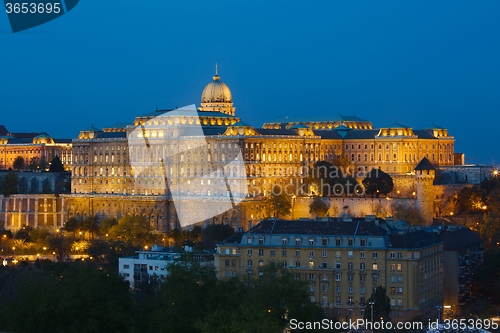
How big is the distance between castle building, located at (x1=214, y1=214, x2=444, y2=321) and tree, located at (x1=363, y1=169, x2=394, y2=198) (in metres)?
28.7

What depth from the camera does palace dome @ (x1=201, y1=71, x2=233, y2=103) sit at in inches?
4621

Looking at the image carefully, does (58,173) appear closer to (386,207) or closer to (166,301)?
(386,207)

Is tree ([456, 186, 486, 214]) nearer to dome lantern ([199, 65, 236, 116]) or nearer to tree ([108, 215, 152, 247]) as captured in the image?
tree ([108, 215, 152, 247])

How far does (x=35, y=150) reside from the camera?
438ft

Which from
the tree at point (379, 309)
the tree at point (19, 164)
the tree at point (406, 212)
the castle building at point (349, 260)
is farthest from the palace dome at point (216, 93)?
the tree at point (379, 309)

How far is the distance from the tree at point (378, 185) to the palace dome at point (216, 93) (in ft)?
83.5

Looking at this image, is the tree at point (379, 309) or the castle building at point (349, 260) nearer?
the tree at point (379, 309)

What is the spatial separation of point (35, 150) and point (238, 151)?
39090 mm

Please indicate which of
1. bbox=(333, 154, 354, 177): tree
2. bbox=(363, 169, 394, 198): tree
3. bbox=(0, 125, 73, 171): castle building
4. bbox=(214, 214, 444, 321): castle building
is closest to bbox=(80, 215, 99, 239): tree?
bbox=(363, 169, 394, 198): tree

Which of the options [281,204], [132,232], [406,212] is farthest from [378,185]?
[132,232]

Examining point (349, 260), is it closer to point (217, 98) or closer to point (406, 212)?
point (406, 212)

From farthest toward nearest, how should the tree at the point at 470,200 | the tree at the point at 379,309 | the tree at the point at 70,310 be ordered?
the tree at the point at 470,200, the tree at the point at 379,309, the tree at the point at 70,310

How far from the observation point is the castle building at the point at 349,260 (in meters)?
59.8

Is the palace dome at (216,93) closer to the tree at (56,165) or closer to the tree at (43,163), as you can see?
the tree at (56,165)
